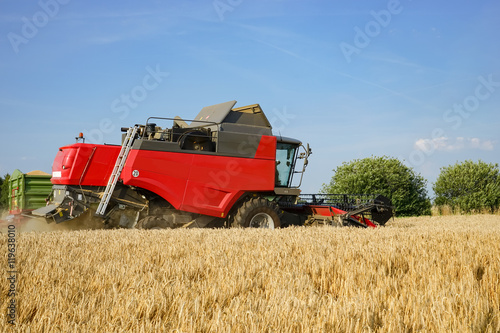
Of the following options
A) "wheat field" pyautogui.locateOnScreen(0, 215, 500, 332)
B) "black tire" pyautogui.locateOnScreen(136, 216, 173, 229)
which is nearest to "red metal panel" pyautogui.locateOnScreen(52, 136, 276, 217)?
"black tire" pyautogui.locateOnScreen(136, 216, 173, 229)

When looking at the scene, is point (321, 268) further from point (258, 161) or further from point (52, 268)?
point (258, 161)

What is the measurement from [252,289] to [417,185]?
817 inches

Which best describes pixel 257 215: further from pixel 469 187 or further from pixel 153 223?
pixel 469 187

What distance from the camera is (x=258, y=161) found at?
1020 cm

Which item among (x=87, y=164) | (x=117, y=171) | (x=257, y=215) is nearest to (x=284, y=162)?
(x=257, y=215)

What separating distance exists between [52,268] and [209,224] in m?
5.91

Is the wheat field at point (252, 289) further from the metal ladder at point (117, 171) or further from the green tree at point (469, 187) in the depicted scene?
the green tree at point (469, 187)

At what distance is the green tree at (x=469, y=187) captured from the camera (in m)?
23.7

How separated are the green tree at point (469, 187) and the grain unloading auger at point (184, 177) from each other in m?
16.2

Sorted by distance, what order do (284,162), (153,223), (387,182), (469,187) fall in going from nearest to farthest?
(153,223) → (284,162) → (387,182) → (469,187)

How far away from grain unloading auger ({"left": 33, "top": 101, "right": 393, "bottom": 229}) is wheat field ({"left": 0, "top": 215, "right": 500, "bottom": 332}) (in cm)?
343

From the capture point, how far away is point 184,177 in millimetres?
9312

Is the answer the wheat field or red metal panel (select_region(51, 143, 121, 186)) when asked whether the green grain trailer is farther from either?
the wheat field

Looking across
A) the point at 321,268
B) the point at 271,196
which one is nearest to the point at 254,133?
the point at 271,196
